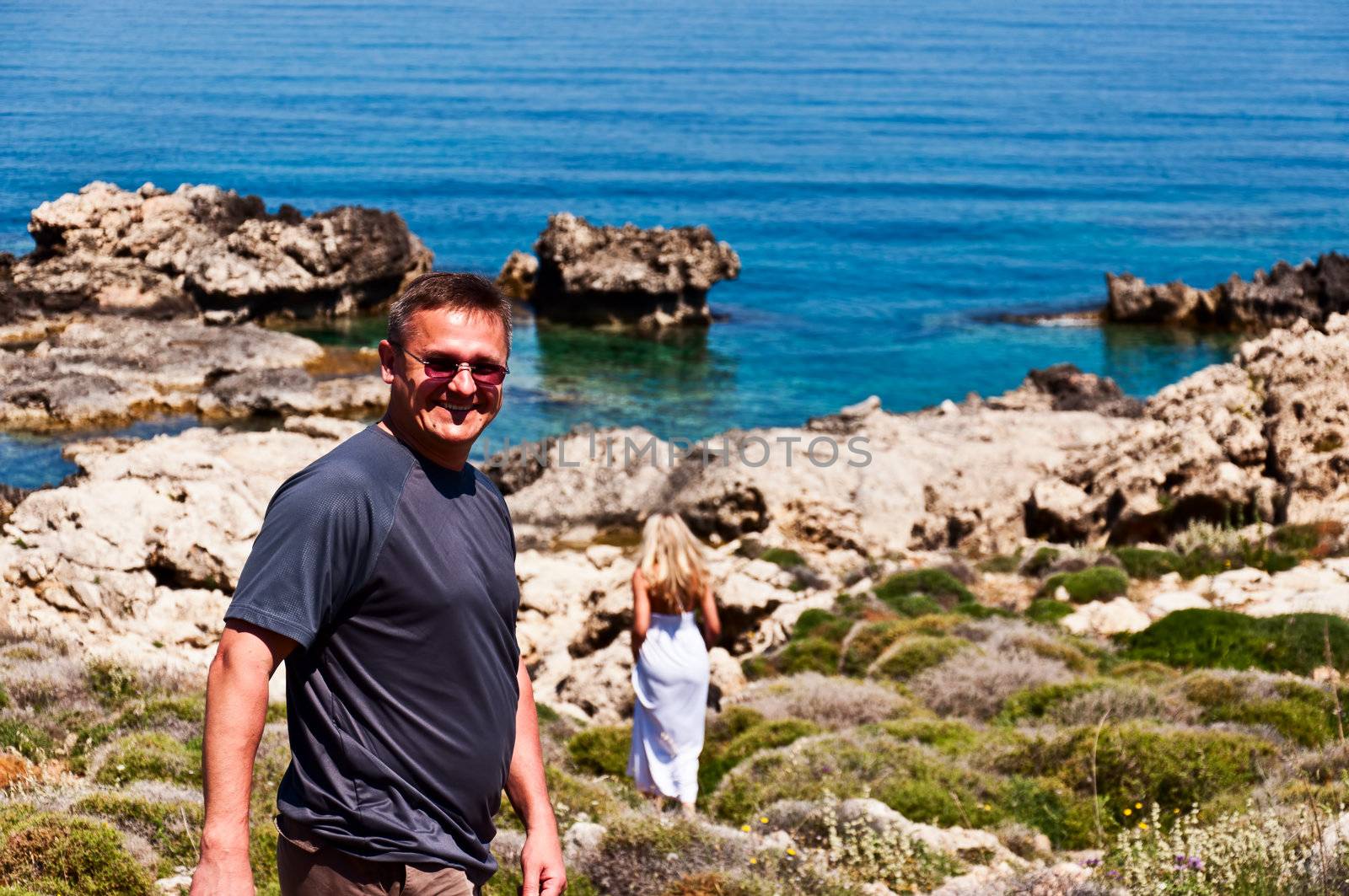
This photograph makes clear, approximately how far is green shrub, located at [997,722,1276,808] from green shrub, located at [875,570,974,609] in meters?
8.58

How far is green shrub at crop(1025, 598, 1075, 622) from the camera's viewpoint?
17.0m

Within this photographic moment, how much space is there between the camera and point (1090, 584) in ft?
58.9

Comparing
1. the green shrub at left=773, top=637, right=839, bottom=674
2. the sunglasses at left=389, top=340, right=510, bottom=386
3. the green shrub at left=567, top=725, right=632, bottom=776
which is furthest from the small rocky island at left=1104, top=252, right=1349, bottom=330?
the sunglasses at left=389, top=340, right=510, bottom=386

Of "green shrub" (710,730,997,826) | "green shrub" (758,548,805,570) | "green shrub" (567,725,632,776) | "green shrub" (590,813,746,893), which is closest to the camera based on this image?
"green shrub" (590,813,746,893)

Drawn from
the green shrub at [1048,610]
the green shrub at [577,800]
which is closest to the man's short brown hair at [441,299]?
the green shrub at [577,800]

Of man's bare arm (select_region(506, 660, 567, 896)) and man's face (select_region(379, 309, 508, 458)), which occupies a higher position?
man's face (select_region(379, 309, 508, 458))

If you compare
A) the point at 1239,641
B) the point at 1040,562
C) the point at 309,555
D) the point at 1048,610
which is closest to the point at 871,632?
the point at 1048,610

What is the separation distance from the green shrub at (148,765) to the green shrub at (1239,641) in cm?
1060

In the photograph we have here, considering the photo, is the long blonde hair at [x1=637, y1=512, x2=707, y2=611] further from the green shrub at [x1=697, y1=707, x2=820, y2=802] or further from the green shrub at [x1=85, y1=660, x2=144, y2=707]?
the green shrub at [x1=85, y1=660, x2=144, y2=707]

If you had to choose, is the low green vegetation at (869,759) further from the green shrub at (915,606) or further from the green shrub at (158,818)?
the green shrub at (915,606)

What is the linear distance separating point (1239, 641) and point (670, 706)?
7.93 metres

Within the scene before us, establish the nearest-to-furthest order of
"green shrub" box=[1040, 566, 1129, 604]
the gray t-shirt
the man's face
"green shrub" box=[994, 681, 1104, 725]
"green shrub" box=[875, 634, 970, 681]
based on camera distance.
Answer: the gray t-shirt → the man's face → "green shrub" box=[994, 681, 1104, 725] → "green shrub" box=[875, 634, 970, 681] → "green shrub" box=[1040, 566, 1129, 604]

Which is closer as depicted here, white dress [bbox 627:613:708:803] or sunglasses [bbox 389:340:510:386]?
sunglasses [bbox 389:340:510:386]

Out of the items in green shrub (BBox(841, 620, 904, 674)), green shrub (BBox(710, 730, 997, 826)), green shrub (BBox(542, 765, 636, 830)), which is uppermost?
green shrub (BBox(542, 765, 636, 830))
